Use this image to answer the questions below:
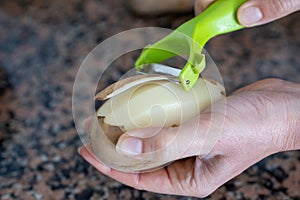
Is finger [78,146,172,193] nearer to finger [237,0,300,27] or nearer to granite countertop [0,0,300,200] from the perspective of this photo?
granite countertop [0,0,300,200]

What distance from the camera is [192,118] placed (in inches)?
25.6

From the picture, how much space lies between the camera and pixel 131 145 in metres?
0.62

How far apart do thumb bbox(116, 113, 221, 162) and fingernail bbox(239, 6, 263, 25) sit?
0.16 m

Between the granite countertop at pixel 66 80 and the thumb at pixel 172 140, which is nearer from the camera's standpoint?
the thumb at pixel 172 140

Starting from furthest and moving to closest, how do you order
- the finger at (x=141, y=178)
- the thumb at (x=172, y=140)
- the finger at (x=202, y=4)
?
the finger at (x=202, y=4), the finger at (x=141, y=178), the thumb at (x=172, y=140)

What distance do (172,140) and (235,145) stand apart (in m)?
0.11

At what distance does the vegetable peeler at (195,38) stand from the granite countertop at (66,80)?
227 millimetres

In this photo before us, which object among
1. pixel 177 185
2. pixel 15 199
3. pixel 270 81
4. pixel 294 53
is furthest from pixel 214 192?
pixel 294 53

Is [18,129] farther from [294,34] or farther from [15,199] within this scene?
[294,34]

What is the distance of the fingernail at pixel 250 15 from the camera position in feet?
2.28

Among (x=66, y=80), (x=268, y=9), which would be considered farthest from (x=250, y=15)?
(x=66, y=80)

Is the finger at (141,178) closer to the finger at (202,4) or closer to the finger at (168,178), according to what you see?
the finger at (168,178)

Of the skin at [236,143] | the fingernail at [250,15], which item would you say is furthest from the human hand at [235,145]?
the fingernail at [250,15]

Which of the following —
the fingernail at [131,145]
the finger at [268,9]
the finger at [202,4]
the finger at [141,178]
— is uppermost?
the finger at [268,9]
